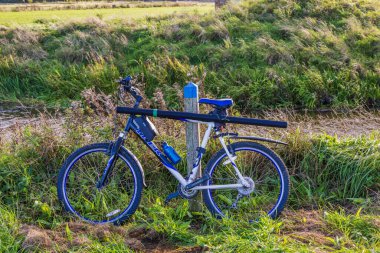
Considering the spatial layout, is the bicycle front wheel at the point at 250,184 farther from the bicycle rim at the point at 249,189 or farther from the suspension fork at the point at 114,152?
the suspension fork at the point at 114,152

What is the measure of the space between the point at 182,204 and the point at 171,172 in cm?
39

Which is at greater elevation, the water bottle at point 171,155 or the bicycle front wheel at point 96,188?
the water bottle at point 171,155

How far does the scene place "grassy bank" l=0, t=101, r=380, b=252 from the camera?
445cm

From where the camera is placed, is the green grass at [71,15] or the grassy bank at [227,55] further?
the green grass at [71,15]

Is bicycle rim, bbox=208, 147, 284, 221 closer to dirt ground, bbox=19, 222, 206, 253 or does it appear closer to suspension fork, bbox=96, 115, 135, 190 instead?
dirt ground, bbox=19, 222, 206, 253

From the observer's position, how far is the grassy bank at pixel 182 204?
4.45 meters

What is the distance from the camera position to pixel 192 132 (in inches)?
209

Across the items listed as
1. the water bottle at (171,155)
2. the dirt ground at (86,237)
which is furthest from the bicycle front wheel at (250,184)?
the dirt ground at (86,237)

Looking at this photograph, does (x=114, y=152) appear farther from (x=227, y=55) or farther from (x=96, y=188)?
(x=227, y=55)

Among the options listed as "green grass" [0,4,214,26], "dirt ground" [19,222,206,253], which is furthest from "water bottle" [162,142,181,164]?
"green grass" [0,4,214,26]

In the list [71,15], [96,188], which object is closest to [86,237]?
[96,188]

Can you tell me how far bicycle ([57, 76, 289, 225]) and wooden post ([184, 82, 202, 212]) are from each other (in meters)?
0.12

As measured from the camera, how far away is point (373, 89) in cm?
1148

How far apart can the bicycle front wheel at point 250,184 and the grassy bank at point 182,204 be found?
0.18 metres
